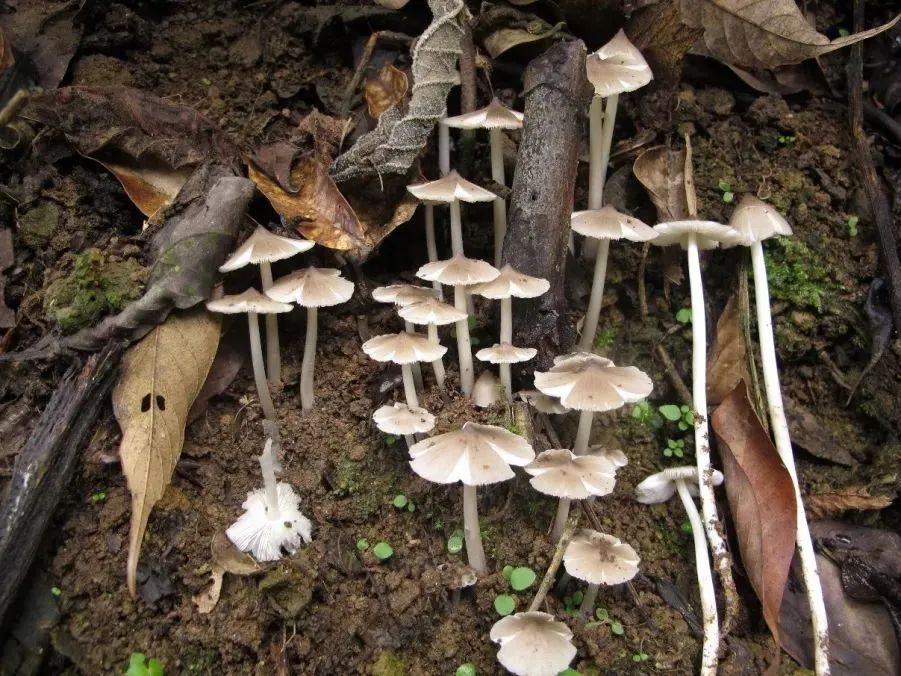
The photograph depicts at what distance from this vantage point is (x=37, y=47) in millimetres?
3369

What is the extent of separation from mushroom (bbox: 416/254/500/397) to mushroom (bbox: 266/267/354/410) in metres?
0.36

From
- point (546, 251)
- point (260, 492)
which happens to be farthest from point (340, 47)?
point (260, 492)

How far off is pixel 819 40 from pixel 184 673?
4.01m

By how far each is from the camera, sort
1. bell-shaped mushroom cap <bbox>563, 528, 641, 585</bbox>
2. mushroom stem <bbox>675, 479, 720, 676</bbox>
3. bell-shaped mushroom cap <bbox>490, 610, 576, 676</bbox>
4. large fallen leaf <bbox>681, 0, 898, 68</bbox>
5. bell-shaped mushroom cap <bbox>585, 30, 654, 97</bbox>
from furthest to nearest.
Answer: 1. large fallen leaf <bbox>681, 0, 898, 68</bbox>
2. bell-shaped mushroom cap <bbox>585, 30, 654, 97</bbox>
3. mushroom stem <bbox>675, 479, 720, 676</bbox>
4. bell-shaped mushroom cap <bbox>563, 528, 641, 585</bbox>
5. bell-shaped mushroom cap <bbox>490, 610, 576, 676</bbox>

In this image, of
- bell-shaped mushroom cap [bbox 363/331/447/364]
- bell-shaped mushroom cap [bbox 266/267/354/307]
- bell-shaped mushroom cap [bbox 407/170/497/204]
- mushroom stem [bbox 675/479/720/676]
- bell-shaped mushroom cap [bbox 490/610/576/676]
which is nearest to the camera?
bell-shaped mushroom cap [bbox 490/610/576/676]

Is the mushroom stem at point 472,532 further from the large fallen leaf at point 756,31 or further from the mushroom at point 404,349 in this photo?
the large fallen leaf at point 756,31

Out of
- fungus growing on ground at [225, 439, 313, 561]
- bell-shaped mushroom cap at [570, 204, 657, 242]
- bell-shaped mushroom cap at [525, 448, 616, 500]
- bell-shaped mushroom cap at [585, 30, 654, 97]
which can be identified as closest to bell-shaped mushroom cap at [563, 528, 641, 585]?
bell-shaped mushroom cap at [525, 448, 616, 500]

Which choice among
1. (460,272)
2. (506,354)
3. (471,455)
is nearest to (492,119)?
(460,272)

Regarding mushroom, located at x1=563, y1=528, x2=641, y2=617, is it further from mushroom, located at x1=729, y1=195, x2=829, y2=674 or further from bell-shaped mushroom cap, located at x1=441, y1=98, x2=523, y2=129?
bell-shaped mushroom cap, located at x1=441, y1=98, x2=523, y2=129

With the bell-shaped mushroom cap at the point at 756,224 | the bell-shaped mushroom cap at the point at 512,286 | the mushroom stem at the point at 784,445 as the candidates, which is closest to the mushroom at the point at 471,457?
the bell-shaped mushroom cap at the point at 512,286

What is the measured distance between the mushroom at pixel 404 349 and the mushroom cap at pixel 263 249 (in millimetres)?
522

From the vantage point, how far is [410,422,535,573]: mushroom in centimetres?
244

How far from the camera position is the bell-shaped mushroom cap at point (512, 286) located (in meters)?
2.74

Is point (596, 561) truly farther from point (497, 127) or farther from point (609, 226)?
point (497, 127)
